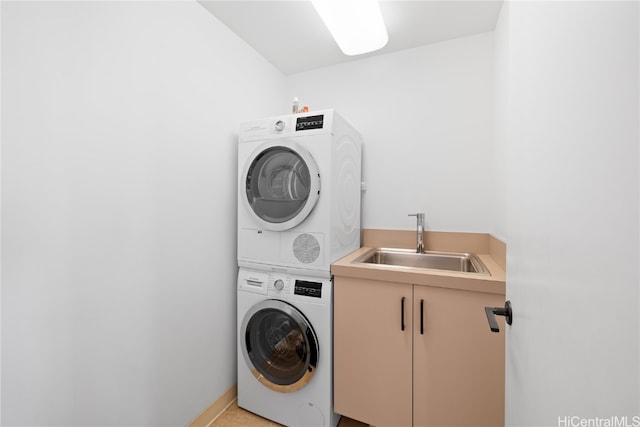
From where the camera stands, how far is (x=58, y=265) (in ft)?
3.22

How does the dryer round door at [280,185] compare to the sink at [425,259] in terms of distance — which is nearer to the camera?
the dryer round door at [280,185]

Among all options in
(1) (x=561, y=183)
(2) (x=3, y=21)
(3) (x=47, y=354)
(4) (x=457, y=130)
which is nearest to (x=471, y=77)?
(4) (x=457, y=130)

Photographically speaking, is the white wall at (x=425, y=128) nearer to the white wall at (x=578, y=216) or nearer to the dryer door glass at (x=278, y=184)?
the dryer door glass at (x=278, y=184)

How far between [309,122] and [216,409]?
1900mm

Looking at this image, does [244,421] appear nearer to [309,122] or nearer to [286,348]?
[286,348]

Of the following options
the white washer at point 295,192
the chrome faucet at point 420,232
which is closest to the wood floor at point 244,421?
→ the white washer at point 295,192

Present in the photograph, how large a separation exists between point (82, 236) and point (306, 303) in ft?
3.57

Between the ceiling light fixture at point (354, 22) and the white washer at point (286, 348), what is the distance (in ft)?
4.69

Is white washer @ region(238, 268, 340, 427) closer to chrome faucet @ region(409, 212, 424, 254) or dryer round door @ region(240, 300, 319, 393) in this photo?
dryer round door @ region(240, 300, 319, 393)

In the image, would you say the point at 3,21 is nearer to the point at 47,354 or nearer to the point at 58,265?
the point at 58,265

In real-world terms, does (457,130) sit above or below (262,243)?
above

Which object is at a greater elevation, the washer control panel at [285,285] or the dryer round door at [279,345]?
the washer control panel at [285,285]

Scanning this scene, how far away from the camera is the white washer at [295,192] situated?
1.50 meters

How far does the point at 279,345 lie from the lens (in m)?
1.66
